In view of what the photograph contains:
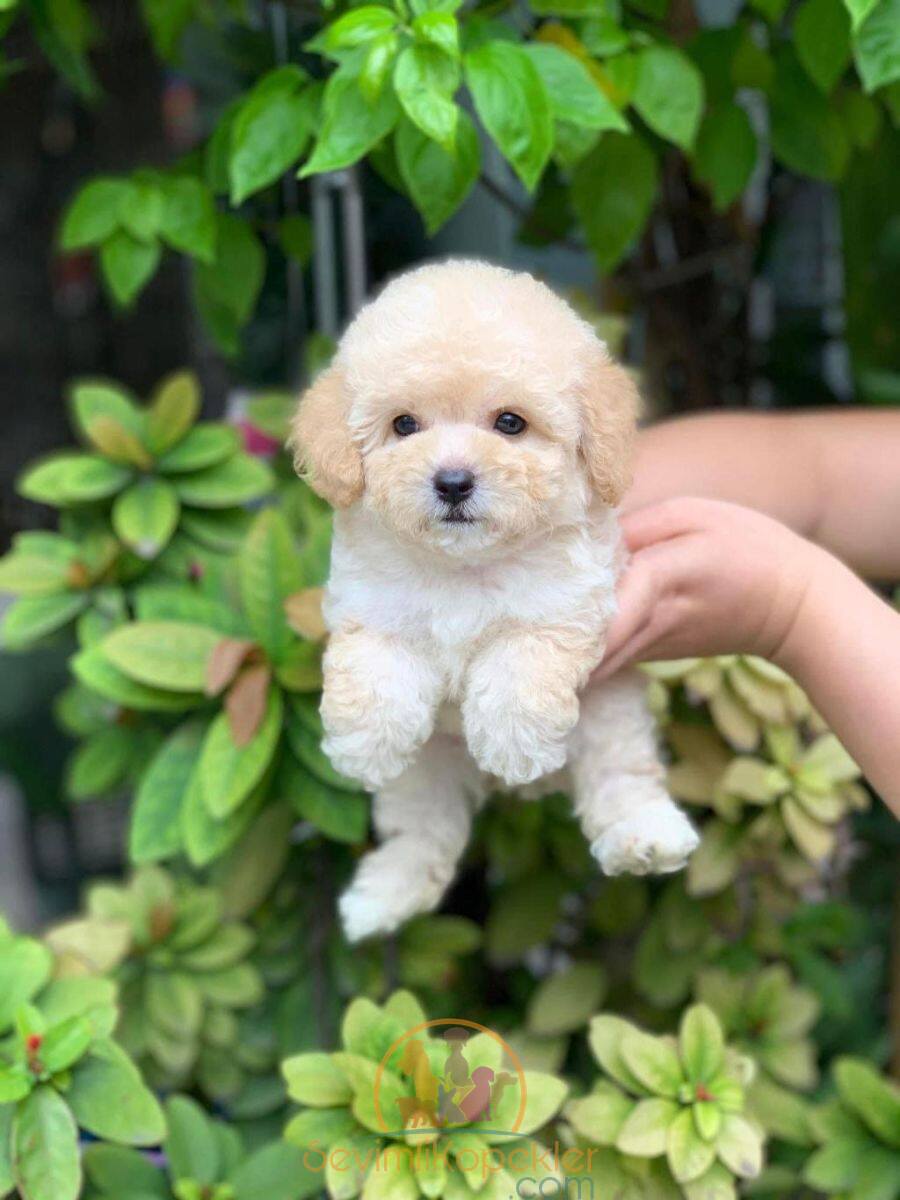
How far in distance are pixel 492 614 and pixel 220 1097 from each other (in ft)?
2.82

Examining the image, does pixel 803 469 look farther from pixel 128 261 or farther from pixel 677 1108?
pixel 128 261

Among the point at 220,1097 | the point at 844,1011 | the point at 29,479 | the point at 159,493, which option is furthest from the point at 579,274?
the point at 220,1097

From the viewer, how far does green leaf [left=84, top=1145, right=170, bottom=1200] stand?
98 centimetres

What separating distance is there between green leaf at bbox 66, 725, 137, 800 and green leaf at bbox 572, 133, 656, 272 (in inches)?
31.9

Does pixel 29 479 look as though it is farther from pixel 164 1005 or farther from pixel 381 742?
pixel 381 742

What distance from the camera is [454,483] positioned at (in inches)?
25.7

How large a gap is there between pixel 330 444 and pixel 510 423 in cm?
11

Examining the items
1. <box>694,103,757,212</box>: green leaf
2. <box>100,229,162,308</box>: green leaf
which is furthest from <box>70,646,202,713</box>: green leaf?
<box>694,103,757,212</box>: green leaf

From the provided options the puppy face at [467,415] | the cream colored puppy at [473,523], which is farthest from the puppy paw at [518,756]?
the puppy face at [467,415]

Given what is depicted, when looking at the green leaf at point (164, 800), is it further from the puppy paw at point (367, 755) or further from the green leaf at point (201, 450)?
the puppy paw at point (367, 755)

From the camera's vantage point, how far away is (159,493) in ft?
4.37

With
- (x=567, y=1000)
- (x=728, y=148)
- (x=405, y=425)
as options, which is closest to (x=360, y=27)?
(x=405, y=425)

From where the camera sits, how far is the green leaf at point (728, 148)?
3.79 feet

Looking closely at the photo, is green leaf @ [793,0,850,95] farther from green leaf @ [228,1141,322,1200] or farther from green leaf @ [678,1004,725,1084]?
green leaf @ [228,1141,322,1200]
